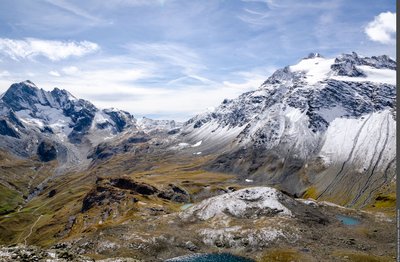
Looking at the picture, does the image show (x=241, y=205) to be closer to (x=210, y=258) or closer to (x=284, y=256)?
(x=210, y=258)

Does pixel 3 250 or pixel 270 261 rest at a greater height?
pixel 3 250

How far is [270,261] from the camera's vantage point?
133 meters

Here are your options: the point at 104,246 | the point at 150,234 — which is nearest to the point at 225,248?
the point at 150,234

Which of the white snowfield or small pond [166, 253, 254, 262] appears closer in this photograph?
small pond [166, 253, 254, 262]

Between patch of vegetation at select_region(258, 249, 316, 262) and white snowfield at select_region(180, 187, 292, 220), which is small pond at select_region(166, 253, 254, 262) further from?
white snowfield at select_region(180, 187, 292, 220)

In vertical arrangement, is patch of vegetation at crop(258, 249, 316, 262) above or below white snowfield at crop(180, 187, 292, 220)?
below

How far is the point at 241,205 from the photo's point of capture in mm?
185375

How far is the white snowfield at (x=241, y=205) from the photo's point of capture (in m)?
180

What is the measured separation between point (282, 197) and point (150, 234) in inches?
2711

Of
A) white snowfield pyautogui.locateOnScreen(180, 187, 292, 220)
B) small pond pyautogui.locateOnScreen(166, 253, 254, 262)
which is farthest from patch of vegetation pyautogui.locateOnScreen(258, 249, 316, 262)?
white snowfield pyautogui.locateOnScreen(180, 187, 292, 220)

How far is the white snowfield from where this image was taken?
180275mm

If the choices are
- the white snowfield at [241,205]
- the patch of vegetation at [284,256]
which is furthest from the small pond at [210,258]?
the white snowfield at [241,205]

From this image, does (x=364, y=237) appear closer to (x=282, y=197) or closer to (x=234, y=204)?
(x=282, y=197)

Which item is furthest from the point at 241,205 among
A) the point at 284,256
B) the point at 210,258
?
the point at 284,256
